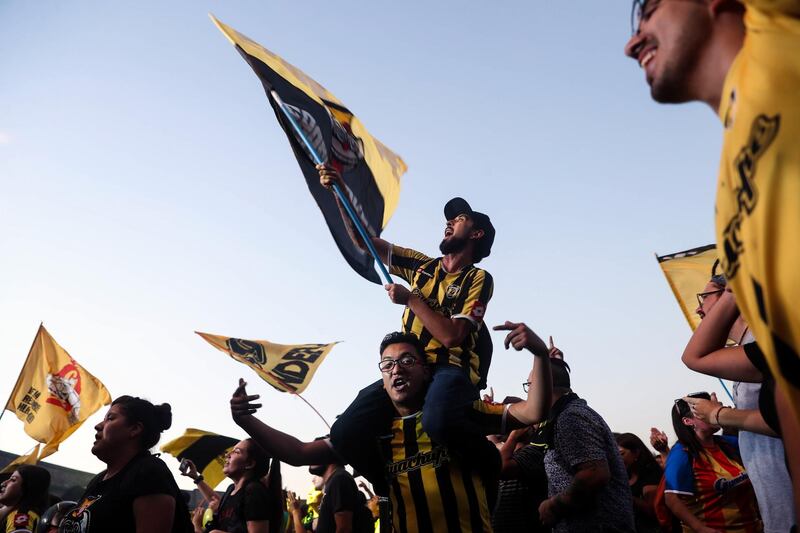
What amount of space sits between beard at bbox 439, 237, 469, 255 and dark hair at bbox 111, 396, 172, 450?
2484 millimetres

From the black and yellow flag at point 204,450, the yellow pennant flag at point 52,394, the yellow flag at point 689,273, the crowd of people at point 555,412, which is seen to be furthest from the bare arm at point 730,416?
the yellow pennant flag at point 52,394

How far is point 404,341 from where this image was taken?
4.21m

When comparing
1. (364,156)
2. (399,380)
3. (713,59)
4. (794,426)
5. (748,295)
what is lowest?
(794,426)

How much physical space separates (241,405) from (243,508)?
281 centimetres

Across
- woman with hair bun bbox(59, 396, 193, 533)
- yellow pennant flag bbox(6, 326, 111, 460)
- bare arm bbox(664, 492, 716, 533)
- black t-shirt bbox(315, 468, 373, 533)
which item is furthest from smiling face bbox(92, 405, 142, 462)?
yellow pennant flag bbox(6, 326, 111, 460)

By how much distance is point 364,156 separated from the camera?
5.80m

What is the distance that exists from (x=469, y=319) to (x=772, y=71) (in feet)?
10.2

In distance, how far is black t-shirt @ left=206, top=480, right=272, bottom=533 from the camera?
19.9 feet

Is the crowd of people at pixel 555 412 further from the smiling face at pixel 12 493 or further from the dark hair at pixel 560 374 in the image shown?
the smiling face at pixel 12 493

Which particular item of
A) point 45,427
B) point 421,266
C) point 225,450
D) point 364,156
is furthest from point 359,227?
point 45,427

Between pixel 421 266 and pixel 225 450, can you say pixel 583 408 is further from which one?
pixel 225 450

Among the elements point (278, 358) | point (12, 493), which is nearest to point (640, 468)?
point (278, 358)

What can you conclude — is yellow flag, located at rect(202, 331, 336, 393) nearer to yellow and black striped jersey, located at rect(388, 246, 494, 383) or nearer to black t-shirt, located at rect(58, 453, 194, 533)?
black t-shirt, located at rect(58, 453, 194, 533)

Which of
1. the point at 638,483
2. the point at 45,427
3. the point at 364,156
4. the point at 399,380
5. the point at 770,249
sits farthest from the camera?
the point at 45,427
